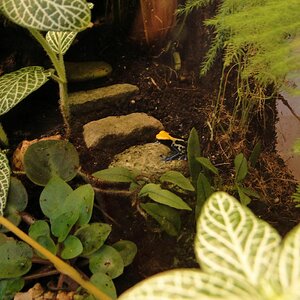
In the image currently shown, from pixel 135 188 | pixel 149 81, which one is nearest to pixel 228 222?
pixel 135 188

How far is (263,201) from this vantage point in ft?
4.19

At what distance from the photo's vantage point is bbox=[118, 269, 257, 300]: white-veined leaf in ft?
1.53

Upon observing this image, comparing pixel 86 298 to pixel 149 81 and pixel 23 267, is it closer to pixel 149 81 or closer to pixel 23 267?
pixel 23 267

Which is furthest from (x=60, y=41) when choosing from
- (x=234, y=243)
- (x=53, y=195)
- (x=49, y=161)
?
(x=234, y=243)

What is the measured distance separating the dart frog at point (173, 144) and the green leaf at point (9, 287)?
19.7 inches

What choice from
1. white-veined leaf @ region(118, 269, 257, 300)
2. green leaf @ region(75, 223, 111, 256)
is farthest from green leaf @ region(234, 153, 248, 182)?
white-veined leaf @ region(118, 269, 257, 300)

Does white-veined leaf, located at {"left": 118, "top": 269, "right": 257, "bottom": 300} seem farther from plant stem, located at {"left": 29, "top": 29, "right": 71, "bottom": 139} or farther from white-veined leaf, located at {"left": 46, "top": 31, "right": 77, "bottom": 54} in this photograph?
white-veined leaf, located at {"left": 46, "top": 31, "right": 77, "bottom": 54}

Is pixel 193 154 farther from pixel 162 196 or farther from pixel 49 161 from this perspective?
pixel 49 161

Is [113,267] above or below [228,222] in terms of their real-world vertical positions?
below

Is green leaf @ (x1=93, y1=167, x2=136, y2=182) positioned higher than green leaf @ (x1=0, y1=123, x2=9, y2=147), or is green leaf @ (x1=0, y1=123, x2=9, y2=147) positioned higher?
green leaf @ (x1=93, y1=167, x2=136, y2=182)

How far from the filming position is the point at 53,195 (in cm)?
111

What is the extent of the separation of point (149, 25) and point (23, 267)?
96 cm

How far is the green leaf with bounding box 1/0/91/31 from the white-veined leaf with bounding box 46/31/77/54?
1.16 ft

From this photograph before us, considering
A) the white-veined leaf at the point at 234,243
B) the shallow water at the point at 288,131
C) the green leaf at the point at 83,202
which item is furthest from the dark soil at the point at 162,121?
the white-veined leaf at the point at 234,243
